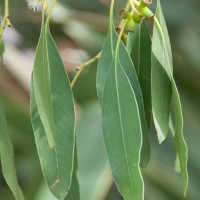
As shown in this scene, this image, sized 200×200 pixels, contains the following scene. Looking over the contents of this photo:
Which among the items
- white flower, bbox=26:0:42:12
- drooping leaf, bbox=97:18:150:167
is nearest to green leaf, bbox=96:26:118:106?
drooping leaf, bbox=97:18:150:167

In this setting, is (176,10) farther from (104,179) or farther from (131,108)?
(131,108)

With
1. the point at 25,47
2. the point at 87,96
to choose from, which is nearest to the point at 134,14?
the point at 87,96

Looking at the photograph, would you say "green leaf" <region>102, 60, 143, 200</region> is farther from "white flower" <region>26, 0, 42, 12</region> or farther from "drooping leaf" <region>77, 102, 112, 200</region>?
"drooping leaf" <region>77, 102, 112, 200</region>

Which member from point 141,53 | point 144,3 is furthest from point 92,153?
point 144,3

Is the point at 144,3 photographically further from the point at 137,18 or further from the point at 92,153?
the point at 92,153

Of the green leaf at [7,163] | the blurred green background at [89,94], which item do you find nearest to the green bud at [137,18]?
the green leaf at [7,163]
